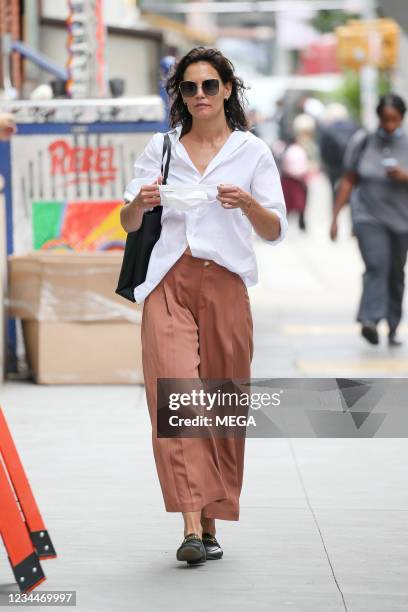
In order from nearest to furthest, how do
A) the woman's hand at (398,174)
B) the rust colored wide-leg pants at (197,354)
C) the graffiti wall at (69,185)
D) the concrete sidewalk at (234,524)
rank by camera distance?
the concrete sidewalk at (234,524), the rust colored wide-leg pants at (197,354), the graffiti wall at (69,185), the woman's hand at (398,174)

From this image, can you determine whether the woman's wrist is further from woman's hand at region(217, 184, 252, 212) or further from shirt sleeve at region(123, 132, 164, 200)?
shirt sleeve at region(123, 132, 164, 200)

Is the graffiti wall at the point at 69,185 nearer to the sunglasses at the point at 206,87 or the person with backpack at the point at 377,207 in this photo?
the person with backpack at the point at 377,207

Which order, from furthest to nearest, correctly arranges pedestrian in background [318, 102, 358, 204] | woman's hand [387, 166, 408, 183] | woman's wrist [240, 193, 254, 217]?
pedestrian in background [318, 102, 358, 204]
woman's hand [387, 166, 408, 183]
woman's wrist [240, 193, 254, 217]

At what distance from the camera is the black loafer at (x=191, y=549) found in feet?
17.8

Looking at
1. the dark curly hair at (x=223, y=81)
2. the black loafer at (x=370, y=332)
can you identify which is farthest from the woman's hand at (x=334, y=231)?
the dark curly hair at (x=223, y=81)

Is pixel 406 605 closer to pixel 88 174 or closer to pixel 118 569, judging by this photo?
pixel 118 569

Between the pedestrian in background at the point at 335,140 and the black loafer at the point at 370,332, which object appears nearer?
the black loafer at the point at 370,332

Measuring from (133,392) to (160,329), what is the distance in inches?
162

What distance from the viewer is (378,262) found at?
1165 centimetres

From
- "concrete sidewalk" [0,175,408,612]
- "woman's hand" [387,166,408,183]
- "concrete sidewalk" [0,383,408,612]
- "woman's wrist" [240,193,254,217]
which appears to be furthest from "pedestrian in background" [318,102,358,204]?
"woman's wrist" [240,193,254,217]

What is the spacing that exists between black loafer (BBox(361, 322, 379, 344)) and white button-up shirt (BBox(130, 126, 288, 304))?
621 centimetres

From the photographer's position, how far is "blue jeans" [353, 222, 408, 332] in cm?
1160

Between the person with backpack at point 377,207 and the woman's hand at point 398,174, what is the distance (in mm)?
14

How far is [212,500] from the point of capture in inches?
217
